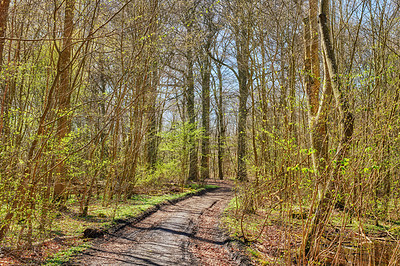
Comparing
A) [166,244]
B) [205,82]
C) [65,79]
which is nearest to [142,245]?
[166,244]

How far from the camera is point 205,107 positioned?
1983cm

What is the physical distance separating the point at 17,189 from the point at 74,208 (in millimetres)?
4882

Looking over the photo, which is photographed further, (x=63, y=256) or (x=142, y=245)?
(x=142, y=245)

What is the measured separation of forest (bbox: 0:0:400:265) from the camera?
3.89 metres

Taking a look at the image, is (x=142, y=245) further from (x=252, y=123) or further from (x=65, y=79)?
(x=252, y=123)

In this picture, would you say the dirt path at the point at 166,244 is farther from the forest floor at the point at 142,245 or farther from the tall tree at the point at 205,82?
the tall tree at the point at 205,82

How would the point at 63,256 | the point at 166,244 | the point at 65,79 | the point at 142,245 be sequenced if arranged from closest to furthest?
the point at 63,256, the point at 65,79, the point at 142,245, the point at 166,244

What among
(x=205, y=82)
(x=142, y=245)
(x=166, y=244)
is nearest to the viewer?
(x=142, y=245)

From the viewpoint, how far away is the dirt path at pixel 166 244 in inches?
199

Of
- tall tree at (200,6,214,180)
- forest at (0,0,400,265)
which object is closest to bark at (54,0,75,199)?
forest at (0,0,400,265)

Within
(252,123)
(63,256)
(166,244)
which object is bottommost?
(166,244)

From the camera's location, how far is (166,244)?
6.05m

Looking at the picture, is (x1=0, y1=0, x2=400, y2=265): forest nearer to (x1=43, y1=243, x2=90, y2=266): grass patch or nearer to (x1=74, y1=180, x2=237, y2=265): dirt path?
(x1=43, y1=243, x2=90, y2=266): grass patch

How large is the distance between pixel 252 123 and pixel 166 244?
14.3 ft
